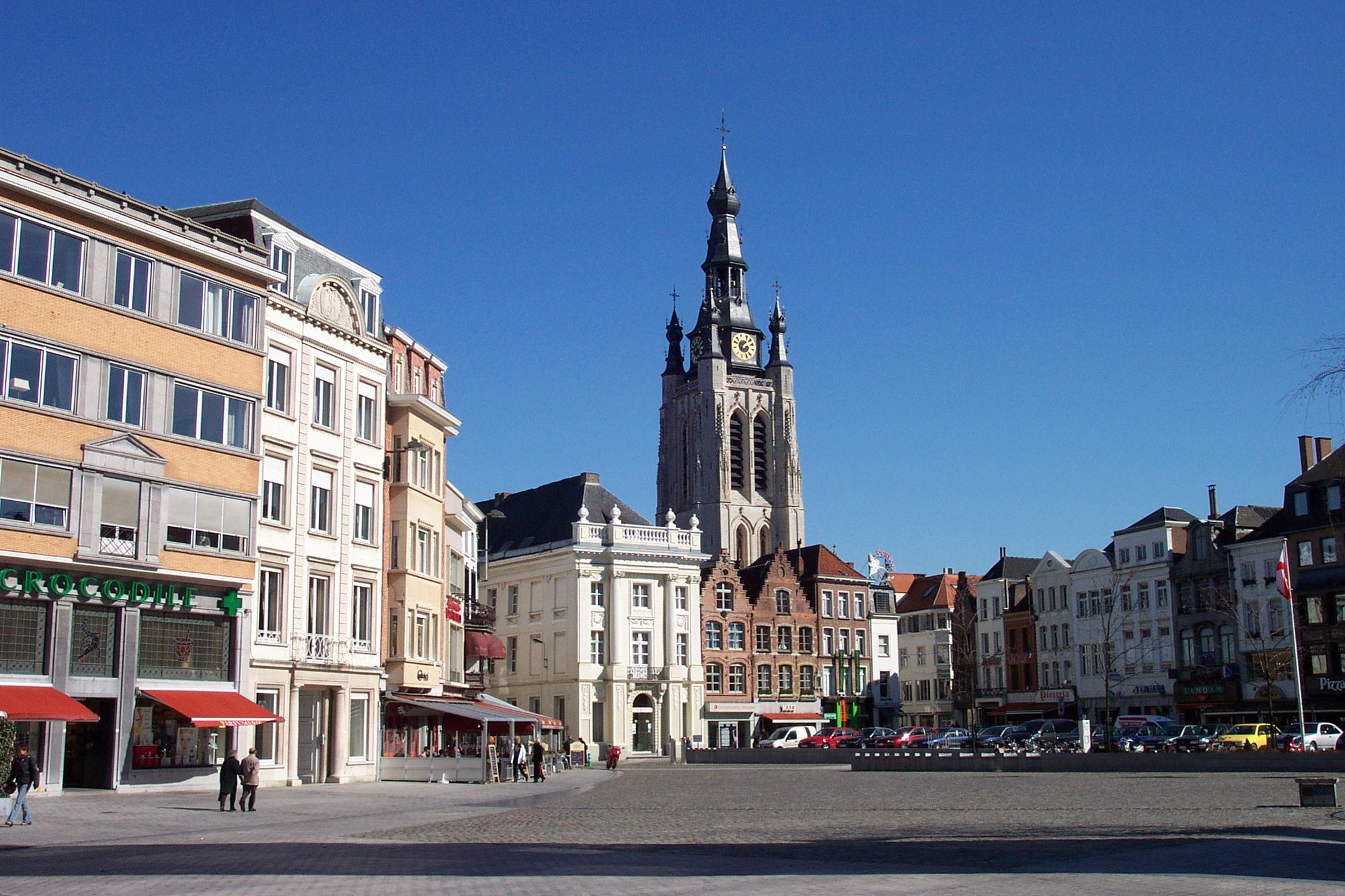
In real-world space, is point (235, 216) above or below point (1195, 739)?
above

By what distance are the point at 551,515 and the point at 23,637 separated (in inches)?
2108

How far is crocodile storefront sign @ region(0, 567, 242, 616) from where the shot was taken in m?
29.9

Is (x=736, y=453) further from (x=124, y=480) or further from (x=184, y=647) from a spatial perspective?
(x=124, y=480)

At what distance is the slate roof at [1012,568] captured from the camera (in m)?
98.8

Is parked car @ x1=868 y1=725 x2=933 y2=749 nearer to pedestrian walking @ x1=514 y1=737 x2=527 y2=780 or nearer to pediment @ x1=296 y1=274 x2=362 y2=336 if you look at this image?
pedestrian walking @ x1=514 y1=737 x2=527 y2=780

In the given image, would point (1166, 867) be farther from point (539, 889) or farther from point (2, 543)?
point (2, 543)

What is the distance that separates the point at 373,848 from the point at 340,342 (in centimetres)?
2435

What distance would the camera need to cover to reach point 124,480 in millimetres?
32312

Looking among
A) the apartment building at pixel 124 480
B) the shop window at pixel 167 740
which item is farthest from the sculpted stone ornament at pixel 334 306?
the shop window at pixel 167 740

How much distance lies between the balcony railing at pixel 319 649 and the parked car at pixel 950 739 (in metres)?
28.8

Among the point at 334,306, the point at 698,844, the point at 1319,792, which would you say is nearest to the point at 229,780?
the point at 698,844

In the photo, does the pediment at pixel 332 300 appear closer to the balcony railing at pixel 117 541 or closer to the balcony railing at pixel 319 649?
the balcony railing at pixel 319 649

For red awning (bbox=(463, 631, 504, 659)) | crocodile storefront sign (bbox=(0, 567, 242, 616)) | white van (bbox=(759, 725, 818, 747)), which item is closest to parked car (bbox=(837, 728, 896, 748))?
white van (bbox=(759, 725, 818, 747))

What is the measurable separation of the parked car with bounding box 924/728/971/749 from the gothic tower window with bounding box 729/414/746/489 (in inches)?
2347
